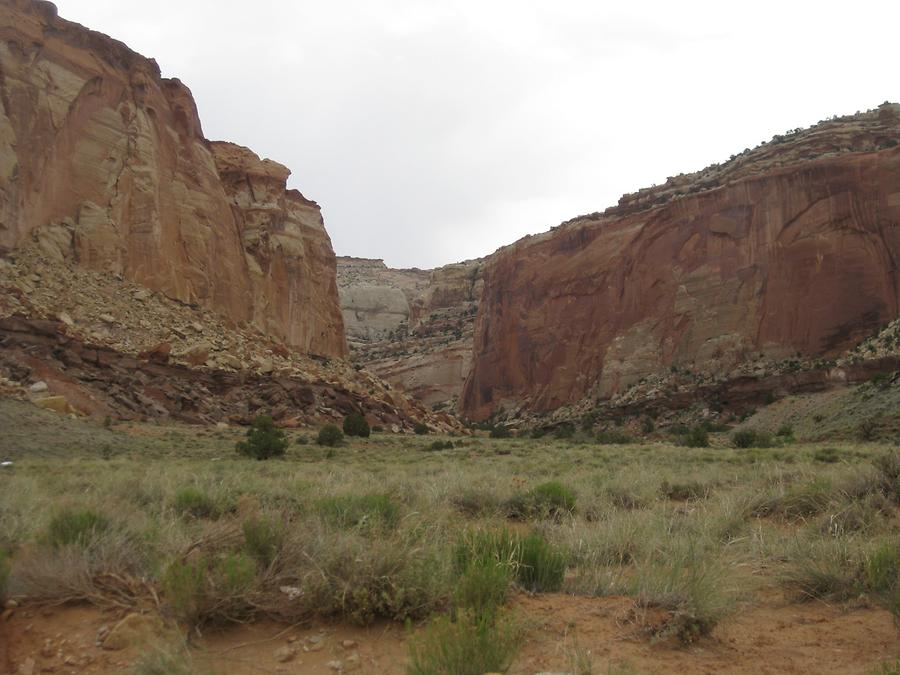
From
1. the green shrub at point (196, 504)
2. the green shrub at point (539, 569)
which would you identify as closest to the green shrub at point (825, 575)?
the green shrub at point (539, 569)

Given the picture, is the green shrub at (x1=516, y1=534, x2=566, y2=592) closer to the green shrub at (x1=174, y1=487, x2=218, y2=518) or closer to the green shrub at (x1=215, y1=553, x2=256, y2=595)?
the green shrub at (x1=215, y1=553, x2=256, y2=595)

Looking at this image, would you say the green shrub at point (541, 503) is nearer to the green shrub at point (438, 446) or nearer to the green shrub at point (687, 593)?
the green shrub at point (687, 593)

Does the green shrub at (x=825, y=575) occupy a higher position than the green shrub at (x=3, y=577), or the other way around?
the green shrub at (x=3, y=577)

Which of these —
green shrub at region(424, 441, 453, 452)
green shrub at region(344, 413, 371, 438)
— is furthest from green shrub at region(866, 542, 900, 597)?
green shrub at region(344, 413, 371, 438)

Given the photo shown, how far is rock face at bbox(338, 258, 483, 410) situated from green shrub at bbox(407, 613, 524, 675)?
70.8m

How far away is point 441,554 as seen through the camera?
16.2ft

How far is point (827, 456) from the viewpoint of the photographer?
52.5ft

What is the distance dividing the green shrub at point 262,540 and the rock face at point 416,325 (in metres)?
69.3

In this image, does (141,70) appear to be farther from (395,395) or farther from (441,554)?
(441,554)

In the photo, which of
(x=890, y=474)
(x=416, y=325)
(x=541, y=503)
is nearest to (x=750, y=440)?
(x=890, y=474)

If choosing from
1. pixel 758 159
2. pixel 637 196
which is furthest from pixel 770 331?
pixel 637 196

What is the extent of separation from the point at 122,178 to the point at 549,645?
37.2 meters

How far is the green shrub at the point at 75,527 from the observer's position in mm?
5387

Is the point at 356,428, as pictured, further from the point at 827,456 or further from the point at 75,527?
the point at 75,527
